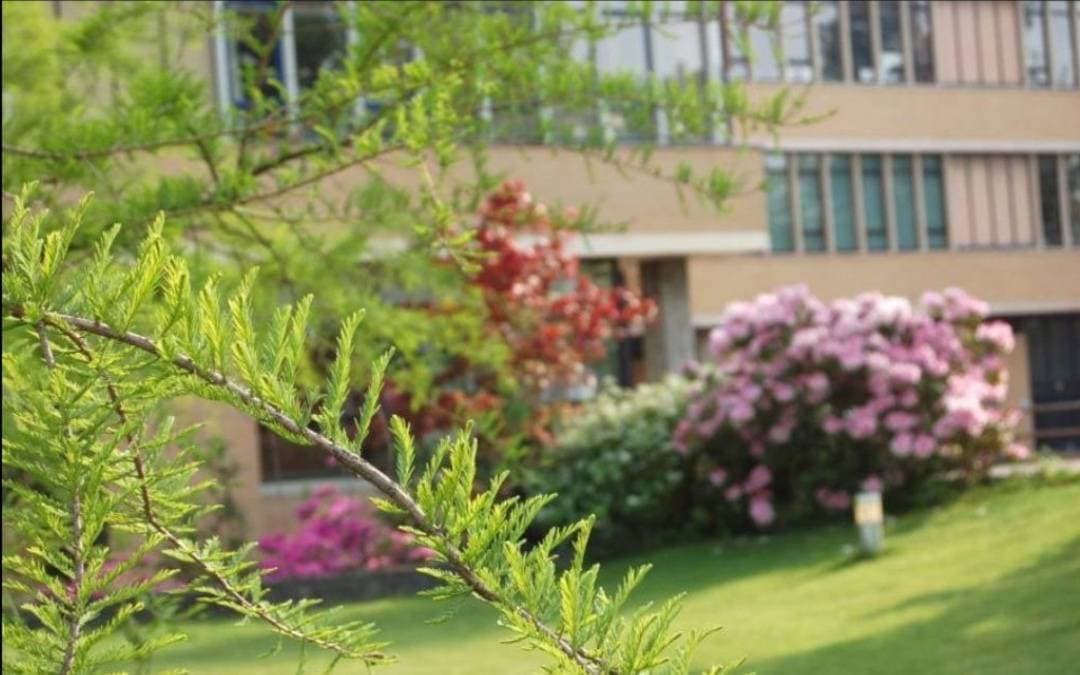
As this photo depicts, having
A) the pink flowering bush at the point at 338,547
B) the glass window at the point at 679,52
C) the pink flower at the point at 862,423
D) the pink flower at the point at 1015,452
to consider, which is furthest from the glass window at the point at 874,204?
the pink flowering bush at the point at 338,547

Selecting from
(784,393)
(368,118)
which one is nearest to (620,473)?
(784,393)

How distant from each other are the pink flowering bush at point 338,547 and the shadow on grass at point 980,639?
6.82 metres

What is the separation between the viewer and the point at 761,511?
1820cm

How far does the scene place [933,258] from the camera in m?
36.3

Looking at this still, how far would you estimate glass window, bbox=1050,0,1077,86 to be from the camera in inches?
1508

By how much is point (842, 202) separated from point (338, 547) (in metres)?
19.3

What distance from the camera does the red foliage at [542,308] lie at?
20.2m

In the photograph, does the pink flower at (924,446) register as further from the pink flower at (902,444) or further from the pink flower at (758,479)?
the pink flower at (758,479)

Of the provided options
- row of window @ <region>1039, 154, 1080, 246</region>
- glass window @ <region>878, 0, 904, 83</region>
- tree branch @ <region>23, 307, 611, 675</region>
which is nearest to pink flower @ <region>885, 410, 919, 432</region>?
tree branch @ <region>23, 307, 611, 675</region>

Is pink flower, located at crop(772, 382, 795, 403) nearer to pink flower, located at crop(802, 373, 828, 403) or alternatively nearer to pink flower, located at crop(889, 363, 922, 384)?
pink flower, located at crop(802, 373, 828, 403)

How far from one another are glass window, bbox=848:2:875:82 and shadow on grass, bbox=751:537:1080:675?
2449 centimetres

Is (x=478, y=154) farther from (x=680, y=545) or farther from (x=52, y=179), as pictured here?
(x=680, y=545)

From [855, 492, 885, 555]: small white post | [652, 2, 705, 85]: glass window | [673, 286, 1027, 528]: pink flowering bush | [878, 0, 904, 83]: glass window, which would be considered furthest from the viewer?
[878, 0, 904, 83]: glass window

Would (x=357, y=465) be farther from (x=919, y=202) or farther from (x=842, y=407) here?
(x=919, y=202)
